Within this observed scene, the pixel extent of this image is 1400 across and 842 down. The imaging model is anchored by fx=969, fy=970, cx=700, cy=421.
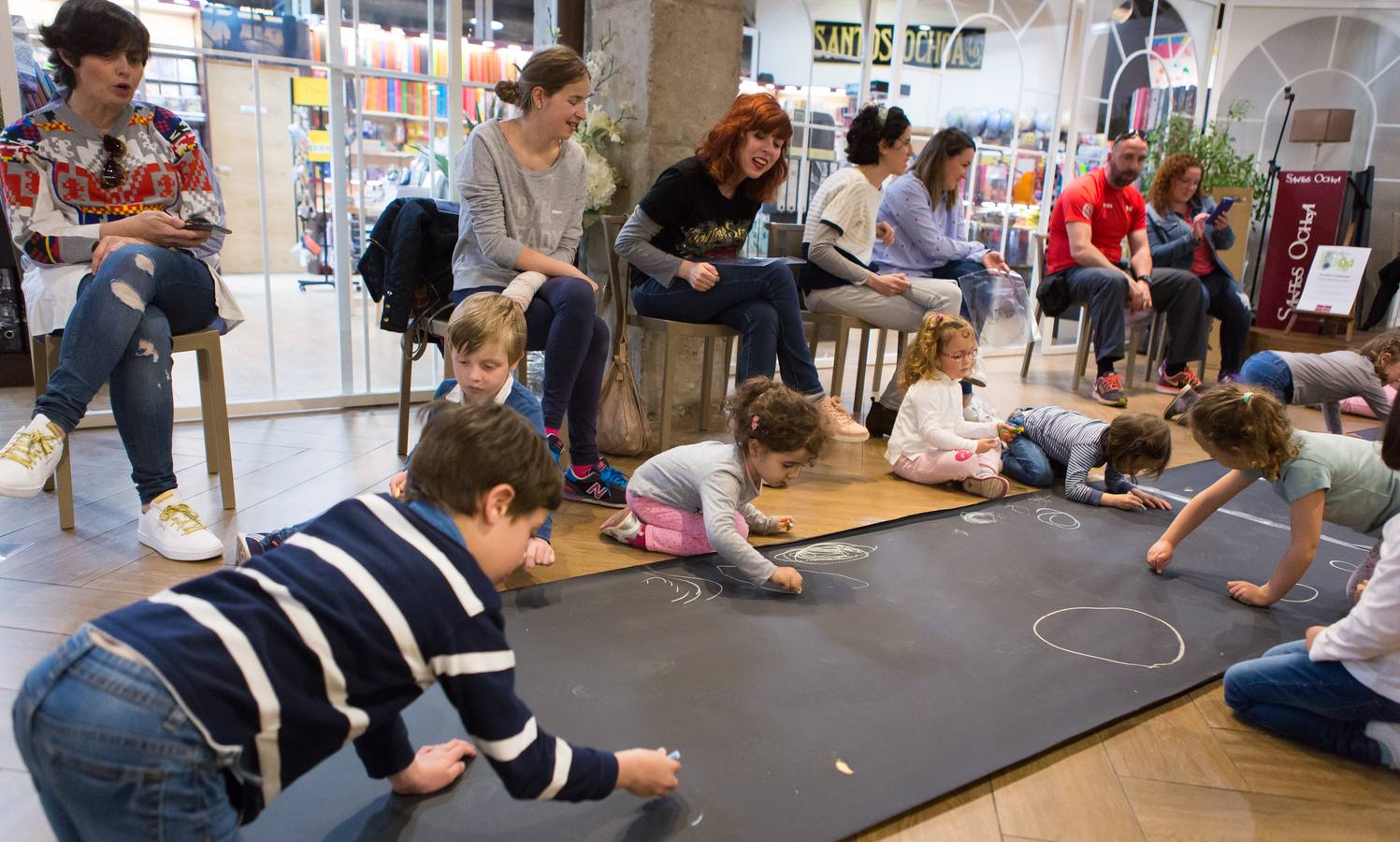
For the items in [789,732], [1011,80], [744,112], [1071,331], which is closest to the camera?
[789,732]

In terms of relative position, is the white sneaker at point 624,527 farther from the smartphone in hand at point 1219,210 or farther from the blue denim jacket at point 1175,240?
the smartphone in hand at point 1219,210

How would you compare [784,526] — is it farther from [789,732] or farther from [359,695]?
[359,695]

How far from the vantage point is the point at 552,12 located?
151 inches

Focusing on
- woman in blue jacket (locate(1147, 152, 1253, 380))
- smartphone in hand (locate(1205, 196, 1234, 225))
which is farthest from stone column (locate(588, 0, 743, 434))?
smartphone in hand (locate(1205, 196, 1234, 225))

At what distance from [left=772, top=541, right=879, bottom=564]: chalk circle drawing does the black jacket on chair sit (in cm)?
139

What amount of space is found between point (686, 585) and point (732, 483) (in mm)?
251

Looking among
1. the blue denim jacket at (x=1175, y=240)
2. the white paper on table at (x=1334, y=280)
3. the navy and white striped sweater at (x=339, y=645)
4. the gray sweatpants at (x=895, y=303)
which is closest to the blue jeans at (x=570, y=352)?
the gray sweatpants at (x=895, y=303)

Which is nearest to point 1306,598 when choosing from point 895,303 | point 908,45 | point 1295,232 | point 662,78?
point 895,303

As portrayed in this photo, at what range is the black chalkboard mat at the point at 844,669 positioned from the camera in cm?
137

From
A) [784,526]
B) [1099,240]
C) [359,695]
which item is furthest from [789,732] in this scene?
[1099,240]

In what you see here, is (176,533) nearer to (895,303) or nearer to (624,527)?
(624,527)

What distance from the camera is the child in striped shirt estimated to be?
2.73 meters

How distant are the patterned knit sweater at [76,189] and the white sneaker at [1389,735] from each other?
2651mm

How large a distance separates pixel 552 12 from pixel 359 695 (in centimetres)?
341
